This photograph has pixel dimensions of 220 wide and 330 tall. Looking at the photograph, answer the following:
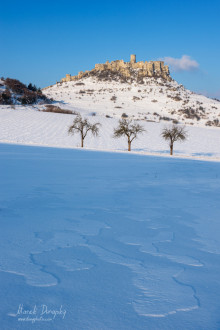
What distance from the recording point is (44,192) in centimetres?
678

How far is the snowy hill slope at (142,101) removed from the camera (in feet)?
255

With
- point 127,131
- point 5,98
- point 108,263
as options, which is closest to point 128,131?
point 127,131

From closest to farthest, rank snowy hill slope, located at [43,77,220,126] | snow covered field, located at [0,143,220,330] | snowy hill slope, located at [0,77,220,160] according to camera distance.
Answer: snow covered field, located at [0,143,220,330] < snowy hill slope, located at [0,77,220,160] < snowy hill slope, located at [43,77,220,126]

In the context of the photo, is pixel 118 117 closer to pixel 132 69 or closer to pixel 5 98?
pixel 5 98

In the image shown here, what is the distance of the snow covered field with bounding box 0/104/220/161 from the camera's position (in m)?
34.5

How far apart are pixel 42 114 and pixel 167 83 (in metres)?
82.2

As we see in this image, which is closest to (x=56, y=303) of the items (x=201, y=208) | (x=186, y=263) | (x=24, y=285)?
(x=24, y=285)

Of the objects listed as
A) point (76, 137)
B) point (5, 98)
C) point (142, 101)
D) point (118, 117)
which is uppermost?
point (142, 101)

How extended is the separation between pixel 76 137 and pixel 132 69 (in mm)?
108511

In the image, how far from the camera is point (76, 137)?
40.5m

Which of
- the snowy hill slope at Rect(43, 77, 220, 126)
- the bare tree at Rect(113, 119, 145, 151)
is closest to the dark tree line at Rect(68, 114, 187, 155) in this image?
the bare tree at Rect(113, 119, 145, 151)

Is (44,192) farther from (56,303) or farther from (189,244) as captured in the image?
(56,303)

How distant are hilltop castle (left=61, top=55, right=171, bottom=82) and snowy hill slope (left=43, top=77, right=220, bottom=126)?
821 cm

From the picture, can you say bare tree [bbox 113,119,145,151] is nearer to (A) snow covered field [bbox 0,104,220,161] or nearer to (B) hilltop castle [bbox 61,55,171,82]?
(A) snow covered field [bbox 0,104,220,161]
